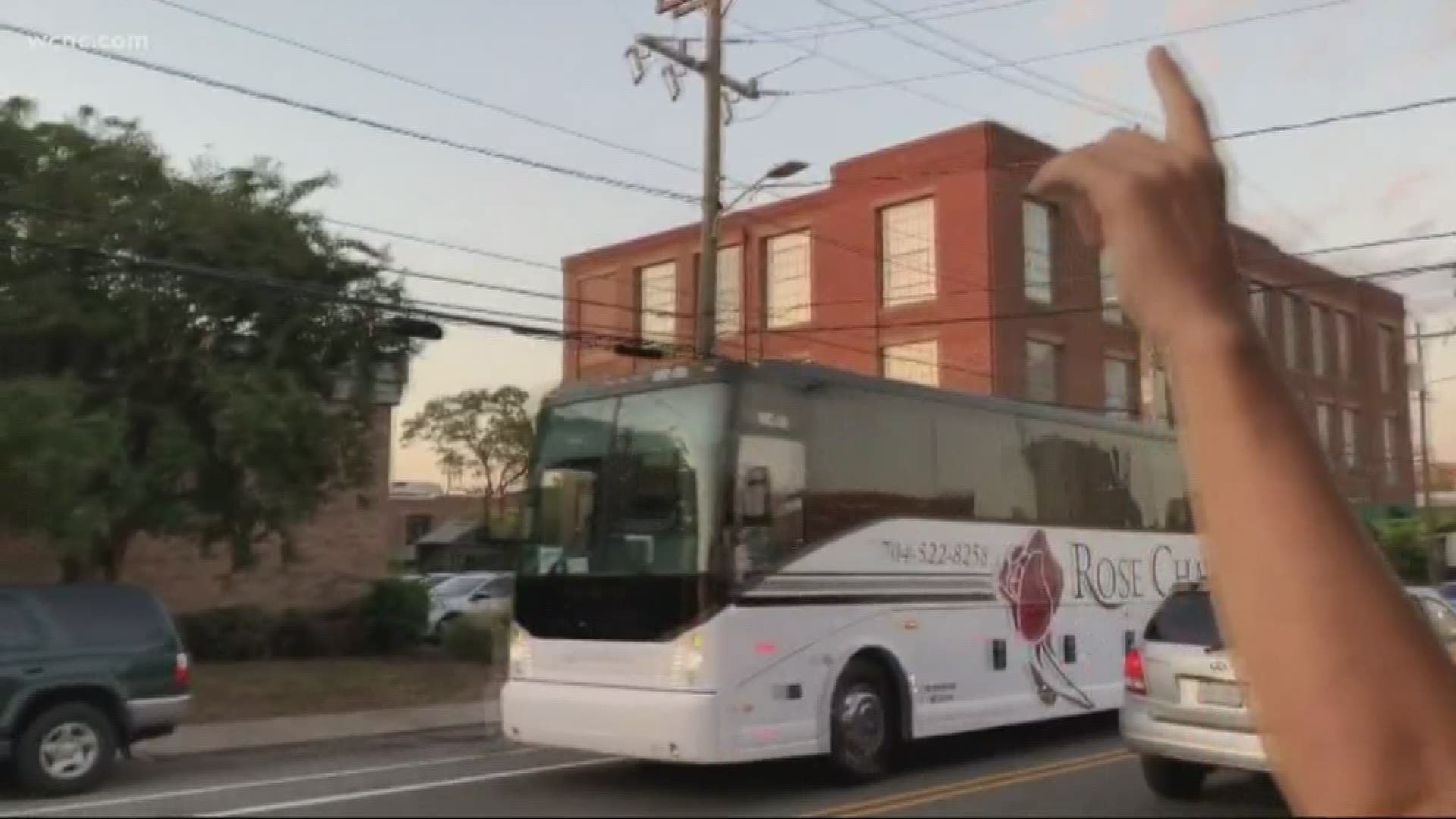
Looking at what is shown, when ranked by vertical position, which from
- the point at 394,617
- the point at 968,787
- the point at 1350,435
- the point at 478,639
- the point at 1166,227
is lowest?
the point at 968,787

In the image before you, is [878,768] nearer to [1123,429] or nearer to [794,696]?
[794,696]

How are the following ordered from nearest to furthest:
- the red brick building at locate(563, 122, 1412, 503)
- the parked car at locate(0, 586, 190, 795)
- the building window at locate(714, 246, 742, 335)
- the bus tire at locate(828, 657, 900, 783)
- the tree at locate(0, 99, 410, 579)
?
the bus tire at locate(828, 657, 900, 783) < the parked car at locate(0, 586, 190, 795) < the tree at locate(0, 99, 410, 579) < the red brick building at locate(563, 122, 1412, 503) < the building window at locate(714, 246, 742, 335)

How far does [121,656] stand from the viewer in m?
12.6

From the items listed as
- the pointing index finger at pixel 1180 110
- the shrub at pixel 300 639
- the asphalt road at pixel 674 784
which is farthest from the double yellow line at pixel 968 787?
the shrub at pixel 300 639

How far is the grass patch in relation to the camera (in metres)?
18.3

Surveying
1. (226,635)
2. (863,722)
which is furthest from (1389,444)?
(863,722)

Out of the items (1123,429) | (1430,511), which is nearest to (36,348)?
(1123,429)

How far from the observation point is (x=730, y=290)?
46.8 meters

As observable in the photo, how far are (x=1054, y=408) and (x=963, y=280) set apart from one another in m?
24.0

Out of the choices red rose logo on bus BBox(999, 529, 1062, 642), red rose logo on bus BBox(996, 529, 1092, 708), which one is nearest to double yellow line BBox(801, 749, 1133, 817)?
red rose logo on bus BBox(996, 529, 1092, 708)

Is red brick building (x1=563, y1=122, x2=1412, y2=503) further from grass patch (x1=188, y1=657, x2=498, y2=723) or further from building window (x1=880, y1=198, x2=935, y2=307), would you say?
grass patch (x1=188, y1=657, x2=498, y2=723)

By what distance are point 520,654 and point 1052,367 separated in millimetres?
30620

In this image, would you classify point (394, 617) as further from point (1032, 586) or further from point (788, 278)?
point (788, 278)

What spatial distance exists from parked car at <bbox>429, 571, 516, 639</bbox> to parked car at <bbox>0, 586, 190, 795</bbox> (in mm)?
15900
